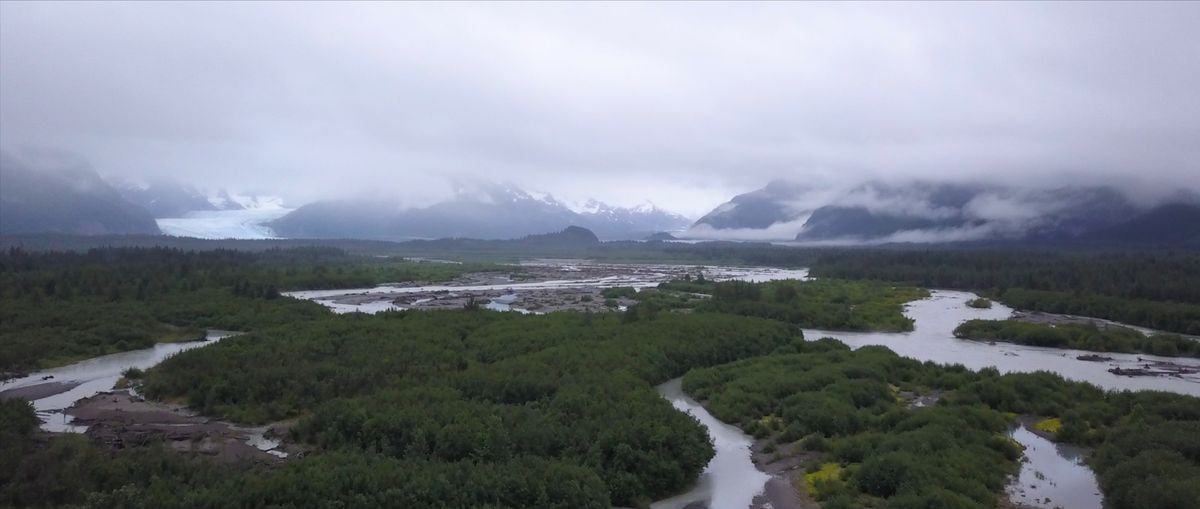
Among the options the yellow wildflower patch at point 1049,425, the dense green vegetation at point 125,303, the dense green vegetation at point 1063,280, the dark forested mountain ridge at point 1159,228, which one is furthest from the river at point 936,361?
the dark forested mountain ridge at point 1159,228

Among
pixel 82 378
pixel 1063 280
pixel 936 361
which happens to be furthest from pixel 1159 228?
pixel 82 378

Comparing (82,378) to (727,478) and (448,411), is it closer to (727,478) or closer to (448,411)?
(448,411)

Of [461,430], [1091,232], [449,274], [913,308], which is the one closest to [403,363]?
[461,430]

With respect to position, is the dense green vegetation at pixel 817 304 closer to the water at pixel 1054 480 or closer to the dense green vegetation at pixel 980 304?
the dense green vegetation at pixel 980 304

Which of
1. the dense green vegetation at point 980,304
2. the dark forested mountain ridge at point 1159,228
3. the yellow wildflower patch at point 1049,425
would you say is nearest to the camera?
the yellow wildflower patch at point 1049,425

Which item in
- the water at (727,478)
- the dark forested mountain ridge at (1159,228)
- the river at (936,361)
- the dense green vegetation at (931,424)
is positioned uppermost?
the dark forested mountain ridge at (1159,228)

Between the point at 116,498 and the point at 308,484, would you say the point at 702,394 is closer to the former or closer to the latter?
the point at 308,484

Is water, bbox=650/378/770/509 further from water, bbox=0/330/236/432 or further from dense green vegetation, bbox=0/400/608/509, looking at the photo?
water, bbox=0/330/236/432
